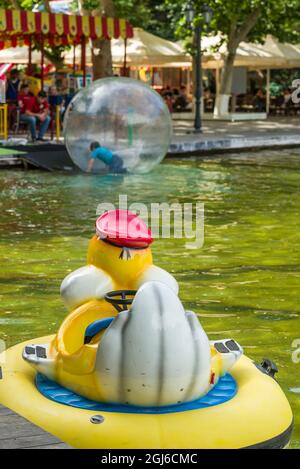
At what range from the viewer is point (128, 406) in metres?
5.06


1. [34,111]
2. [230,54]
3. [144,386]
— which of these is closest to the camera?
[144,386]

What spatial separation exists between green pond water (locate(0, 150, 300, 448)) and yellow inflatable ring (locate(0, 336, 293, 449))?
0.78 meters

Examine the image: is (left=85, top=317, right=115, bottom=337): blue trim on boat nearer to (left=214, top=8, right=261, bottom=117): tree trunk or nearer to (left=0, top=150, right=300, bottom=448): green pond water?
(left=0, top=150, right=300, bottom=448): green pond water

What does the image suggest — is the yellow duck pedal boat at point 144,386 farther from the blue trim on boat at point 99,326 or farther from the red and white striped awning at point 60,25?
the red and white striped awning at point 60,25

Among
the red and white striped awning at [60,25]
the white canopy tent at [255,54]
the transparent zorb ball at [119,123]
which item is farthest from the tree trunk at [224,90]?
the transparent zorb ball at [119,123]

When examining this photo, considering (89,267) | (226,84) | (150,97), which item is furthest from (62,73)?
(89,267)

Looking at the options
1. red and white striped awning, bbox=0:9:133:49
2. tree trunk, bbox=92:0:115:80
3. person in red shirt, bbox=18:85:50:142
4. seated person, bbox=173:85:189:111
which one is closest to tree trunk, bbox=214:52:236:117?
seated person, bbox=173:85:189:111

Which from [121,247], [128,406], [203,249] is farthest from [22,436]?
[203,249]

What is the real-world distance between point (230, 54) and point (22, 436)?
108 ft

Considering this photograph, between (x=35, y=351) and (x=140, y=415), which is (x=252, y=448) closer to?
(x=140, y=415)

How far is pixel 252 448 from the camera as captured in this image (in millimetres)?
4887

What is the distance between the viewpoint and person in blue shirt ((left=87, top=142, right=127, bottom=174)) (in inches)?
744

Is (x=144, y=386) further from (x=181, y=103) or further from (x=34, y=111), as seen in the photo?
(x=181, y=103)

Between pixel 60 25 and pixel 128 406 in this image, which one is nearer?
pixel 128 406
